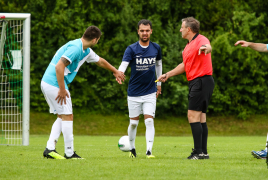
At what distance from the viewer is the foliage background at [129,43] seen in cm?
2344

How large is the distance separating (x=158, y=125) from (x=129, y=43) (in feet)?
18.5

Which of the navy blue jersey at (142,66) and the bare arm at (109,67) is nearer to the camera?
the bare arm at (109,67)

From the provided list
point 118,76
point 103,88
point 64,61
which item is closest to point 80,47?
point 64,61

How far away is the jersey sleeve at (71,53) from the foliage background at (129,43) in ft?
57.6

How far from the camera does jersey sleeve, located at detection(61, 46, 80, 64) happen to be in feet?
18.7

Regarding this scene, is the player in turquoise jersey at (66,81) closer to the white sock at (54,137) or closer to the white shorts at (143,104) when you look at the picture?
the white sock at (54,137)

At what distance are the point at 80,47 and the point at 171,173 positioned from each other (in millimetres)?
2635

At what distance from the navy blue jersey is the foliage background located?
16.2 m

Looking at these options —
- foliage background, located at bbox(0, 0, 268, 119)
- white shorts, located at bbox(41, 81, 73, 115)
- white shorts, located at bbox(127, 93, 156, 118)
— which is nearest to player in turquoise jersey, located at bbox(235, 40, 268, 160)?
white shorts, located at bbox(127, 93, 156, 118)

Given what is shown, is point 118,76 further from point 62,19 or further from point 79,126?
point 62,19

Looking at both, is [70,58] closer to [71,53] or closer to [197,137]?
[71,53]

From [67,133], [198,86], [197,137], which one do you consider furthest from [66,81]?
[197,137]

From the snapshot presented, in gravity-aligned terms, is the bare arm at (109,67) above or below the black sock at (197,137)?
above

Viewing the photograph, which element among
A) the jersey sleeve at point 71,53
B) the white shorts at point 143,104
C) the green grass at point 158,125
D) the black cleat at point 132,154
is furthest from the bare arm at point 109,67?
the green grass at point 158,125
